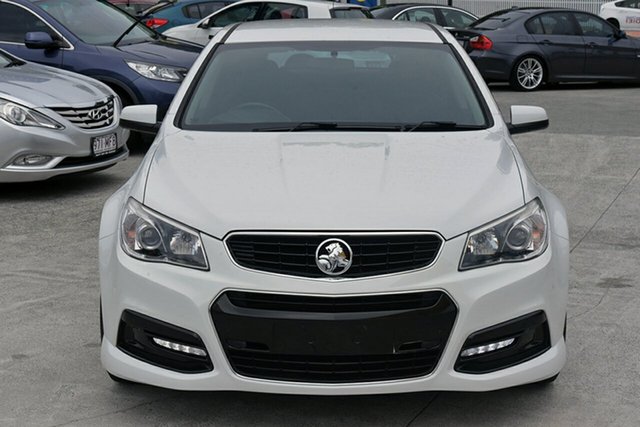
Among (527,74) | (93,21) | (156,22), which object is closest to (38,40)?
(93,21)

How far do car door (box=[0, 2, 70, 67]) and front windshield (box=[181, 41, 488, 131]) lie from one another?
608 centimetres

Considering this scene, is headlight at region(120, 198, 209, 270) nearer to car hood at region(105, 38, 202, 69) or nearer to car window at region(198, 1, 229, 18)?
car hood at region(105, 38, 202, 69)

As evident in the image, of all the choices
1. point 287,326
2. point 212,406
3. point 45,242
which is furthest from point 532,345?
point 45,242

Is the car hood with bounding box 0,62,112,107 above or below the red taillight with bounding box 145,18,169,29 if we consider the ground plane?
above

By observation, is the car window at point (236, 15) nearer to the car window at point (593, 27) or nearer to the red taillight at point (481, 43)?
the red taillight at point (481, 43)

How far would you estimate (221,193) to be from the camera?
14.7ft

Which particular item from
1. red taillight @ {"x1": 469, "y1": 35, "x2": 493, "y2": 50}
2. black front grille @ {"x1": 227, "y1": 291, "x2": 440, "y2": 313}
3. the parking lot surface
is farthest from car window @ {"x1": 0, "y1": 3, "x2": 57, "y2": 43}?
red taillight @ {"x1": 469, "y1": 35, "x2": 493, "y2": 50}

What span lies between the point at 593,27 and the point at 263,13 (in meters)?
5.47

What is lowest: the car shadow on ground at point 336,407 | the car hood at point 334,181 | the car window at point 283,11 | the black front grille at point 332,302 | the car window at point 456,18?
the car window at point 456,18

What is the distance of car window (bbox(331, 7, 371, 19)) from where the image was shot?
16.6 metres

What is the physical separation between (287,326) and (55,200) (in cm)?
558

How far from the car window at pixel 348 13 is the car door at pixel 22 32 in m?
5.48

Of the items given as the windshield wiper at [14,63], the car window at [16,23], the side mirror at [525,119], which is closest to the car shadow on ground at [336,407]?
the side mirror at [525,119]

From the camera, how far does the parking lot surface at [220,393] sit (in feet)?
15.2
